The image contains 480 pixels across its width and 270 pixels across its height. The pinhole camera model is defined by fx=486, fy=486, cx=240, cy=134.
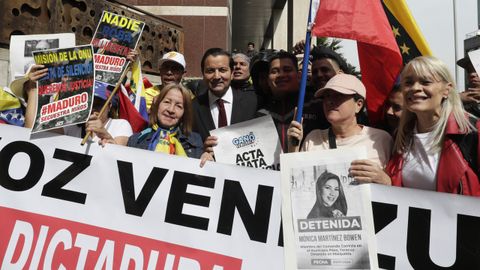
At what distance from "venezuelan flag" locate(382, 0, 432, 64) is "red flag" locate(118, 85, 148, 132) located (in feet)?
7.11

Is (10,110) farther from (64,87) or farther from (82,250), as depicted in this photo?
(82,250)

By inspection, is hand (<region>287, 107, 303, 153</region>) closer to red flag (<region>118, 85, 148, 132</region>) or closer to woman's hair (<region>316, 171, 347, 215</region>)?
woman's hair (<region>316, 171, 347, 215</region>)

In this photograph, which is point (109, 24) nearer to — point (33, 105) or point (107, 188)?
point (33, 105)

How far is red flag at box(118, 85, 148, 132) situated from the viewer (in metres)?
4.14

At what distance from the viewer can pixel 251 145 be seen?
3.12 meters

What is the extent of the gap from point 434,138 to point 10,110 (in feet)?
9.49

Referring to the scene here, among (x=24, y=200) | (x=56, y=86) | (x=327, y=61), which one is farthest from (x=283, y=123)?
(x=24, y=200)

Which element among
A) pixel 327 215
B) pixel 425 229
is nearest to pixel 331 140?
pixel 327 215

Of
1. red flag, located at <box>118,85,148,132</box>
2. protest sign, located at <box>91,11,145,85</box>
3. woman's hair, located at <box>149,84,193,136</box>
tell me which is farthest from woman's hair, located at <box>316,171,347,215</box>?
red flag, located at <box>118,85,148,132</box>

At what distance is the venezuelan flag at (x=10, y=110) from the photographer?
3.54m

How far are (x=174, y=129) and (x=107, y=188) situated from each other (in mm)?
781

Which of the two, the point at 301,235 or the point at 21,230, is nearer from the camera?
the point at 301,235

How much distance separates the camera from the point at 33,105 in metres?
3.14

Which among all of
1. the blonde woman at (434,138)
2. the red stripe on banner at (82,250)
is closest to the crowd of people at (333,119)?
the blonde woman at (434,138)
